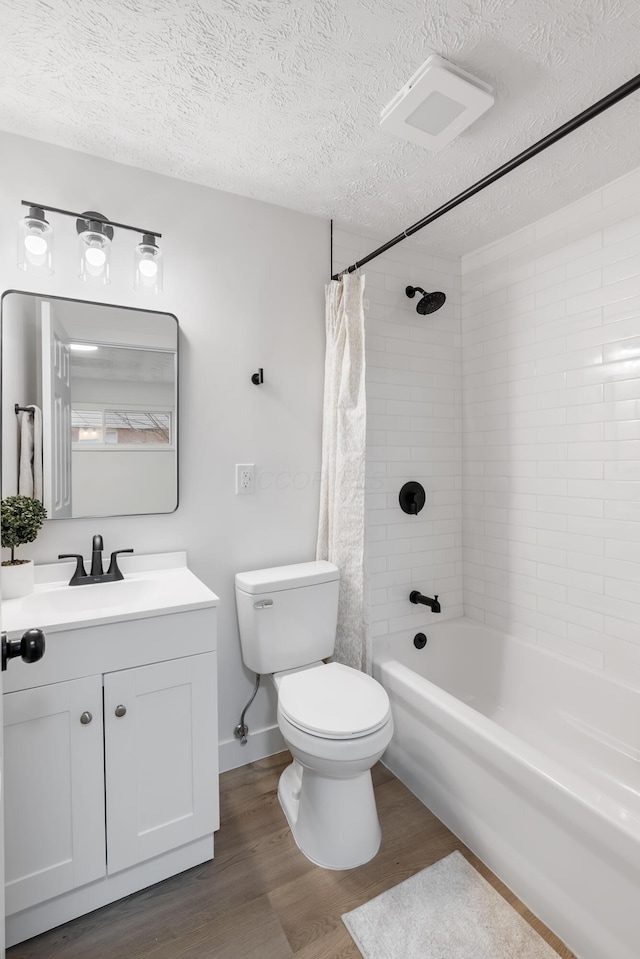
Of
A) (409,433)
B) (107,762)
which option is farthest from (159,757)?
(409,433)

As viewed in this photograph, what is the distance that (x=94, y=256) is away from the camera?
1.62 metres

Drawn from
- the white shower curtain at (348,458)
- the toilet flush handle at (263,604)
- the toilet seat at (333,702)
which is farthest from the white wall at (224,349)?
the toilet seat at (333,702)

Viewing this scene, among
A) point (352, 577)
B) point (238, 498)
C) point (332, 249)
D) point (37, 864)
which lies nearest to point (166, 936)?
point (37, 864)

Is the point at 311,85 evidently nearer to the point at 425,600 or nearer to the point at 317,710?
the point at 317,710

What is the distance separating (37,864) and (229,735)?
33.6 inches

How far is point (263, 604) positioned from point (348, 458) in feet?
2.30

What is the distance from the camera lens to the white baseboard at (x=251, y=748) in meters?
2.01

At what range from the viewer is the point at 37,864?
4.13ft

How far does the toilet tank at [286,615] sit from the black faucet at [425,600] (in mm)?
546

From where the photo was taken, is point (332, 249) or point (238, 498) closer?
point (238, 498)

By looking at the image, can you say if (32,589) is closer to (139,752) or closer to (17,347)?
(139,752)

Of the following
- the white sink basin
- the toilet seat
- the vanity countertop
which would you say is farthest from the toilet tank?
the white sink basin

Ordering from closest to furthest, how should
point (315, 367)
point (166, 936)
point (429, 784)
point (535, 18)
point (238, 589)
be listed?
1. point (535, 18)
2. point (166, 936)
3. point (429, 784)
4. point (238, 589)
5. point (315, 367)

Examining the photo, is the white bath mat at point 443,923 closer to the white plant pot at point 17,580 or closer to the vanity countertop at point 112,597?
the vanity countertop at point 112,597
